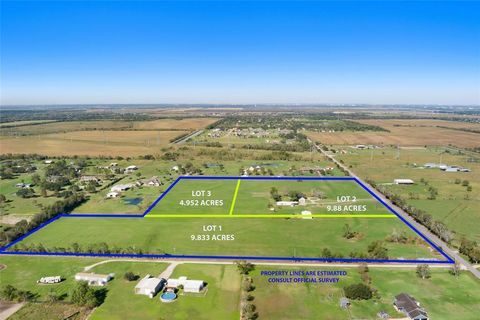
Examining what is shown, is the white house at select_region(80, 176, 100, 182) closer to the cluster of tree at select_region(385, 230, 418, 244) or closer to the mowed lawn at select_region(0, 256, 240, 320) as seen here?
the mowed lawn at select_region(0, 256, 240, 320)

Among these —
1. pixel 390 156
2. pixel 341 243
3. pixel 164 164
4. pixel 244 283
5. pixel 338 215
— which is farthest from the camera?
pixel 390 156

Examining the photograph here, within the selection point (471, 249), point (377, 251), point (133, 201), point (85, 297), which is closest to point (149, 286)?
point (85, 297)

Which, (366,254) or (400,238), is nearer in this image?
(366,254)

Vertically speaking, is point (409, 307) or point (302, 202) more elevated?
point (302, 202)

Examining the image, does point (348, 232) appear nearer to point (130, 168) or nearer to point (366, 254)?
point (366, 254)

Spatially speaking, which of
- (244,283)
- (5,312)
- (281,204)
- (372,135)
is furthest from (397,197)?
(372,135)

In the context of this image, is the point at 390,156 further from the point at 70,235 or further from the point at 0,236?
the point at 0,236
